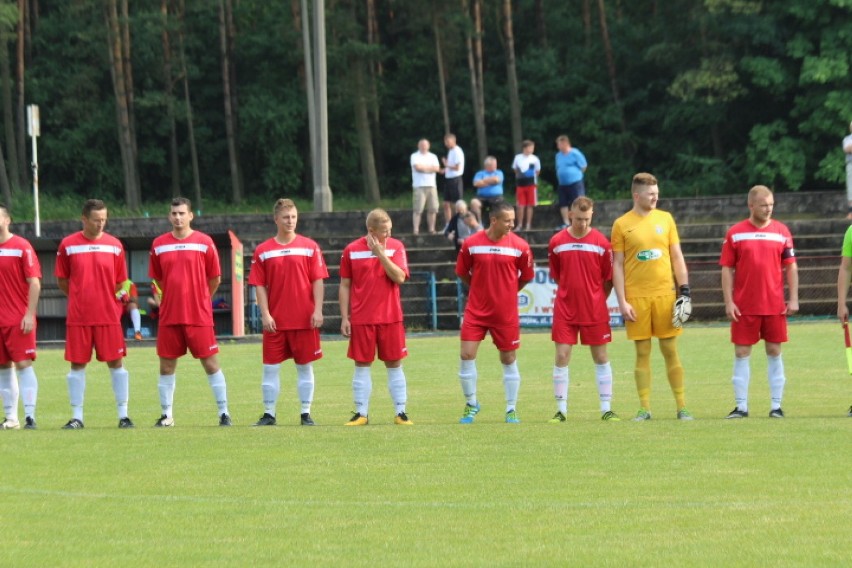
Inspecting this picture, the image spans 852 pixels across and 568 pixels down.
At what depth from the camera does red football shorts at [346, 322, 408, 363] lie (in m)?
13.9

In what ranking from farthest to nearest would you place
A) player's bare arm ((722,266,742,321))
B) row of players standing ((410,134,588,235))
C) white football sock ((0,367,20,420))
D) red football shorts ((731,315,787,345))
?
row of players standing ((410,134,588,235)), white football sock ((0,367,20,420)), red football shorts ((731,315,787,345)), player's bare arm ((722,266,742,321))

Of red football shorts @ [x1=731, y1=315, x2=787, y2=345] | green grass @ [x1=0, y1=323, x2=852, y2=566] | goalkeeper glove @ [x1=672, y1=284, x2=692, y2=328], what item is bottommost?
green grass @ [x1=0, y1=323, x2=852, y2=566]

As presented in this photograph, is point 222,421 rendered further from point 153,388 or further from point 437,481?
point 153,388

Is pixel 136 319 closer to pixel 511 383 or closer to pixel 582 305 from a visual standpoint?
pixel 511 383

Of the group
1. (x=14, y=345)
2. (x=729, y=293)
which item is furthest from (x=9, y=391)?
(x=729, y=293)

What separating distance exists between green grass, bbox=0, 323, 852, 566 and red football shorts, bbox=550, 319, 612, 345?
741mm

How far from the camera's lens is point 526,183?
35.3 m

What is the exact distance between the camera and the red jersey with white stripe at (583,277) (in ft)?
45.6

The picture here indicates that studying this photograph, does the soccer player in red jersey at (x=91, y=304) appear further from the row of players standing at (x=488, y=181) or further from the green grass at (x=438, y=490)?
the row of players standing at (x=488, y=181)

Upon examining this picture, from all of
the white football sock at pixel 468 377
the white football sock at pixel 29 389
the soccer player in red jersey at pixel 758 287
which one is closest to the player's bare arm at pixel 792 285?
the soccer player in red jersey at pixel 758 287

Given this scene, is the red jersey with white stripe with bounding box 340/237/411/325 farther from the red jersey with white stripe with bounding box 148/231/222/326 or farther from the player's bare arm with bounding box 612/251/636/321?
the player's bare arm with bounding box 612/251/636/321

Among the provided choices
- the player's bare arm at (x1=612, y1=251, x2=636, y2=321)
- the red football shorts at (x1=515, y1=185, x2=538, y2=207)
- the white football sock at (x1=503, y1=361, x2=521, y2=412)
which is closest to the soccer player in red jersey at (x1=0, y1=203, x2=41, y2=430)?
the white football sock at (x1=503, y1=361, x2=521, y2=412)

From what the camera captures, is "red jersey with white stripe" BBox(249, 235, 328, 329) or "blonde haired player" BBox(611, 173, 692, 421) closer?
"blonde haired player" BBox(611, 173, 692, 421)

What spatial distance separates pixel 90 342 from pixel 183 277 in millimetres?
1053
